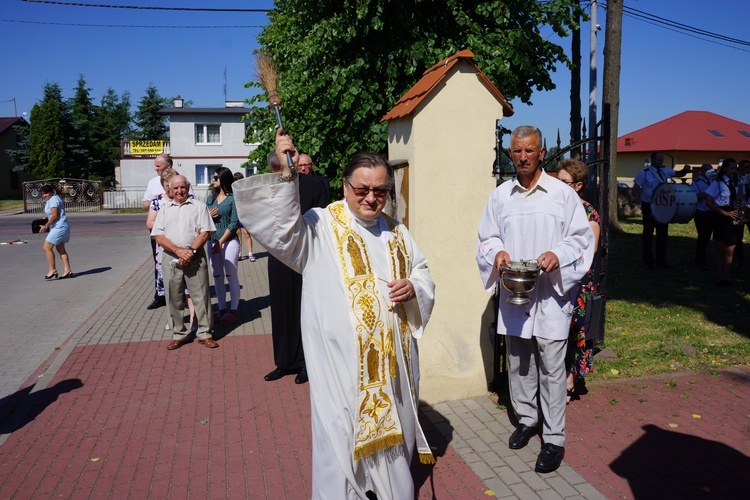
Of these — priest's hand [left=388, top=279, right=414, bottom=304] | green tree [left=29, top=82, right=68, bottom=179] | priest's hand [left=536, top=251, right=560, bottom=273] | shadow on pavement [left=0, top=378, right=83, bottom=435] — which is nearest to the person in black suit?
shadow on pavement [left=0, top=378, right=83, bottom=435]

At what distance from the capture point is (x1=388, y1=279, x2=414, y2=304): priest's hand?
332 centimetres

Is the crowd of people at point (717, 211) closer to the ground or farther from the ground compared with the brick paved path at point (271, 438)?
farther from the ground

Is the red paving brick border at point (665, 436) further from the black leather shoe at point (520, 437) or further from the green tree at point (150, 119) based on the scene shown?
the green tree at point (150, 119)

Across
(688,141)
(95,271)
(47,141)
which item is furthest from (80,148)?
(688,141)

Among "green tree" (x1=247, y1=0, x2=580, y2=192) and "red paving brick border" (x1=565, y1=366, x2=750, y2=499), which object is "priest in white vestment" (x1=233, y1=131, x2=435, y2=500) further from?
"green tree" (x1=247, y1=0, x2=580, y2=192)

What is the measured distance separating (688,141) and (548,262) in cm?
4683

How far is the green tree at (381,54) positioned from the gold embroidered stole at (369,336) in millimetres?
5516

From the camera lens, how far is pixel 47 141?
4944 centimetres

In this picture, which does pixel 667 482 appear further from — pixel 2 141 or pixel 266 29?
Result: pixel 2 141

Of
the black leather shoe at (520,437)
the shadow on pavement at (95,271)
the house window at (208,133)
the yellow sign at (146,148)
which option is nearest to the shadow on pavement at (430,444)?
the black leather shoe at (520,437)

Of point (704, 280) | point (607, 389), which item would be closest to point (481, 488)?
point (607, 389)

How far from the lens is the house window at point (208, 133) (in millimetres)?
46469

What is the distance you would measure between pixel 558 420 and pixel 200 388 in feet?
11.3

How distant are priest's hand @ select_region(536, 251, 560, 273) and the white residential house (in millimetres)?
42874
